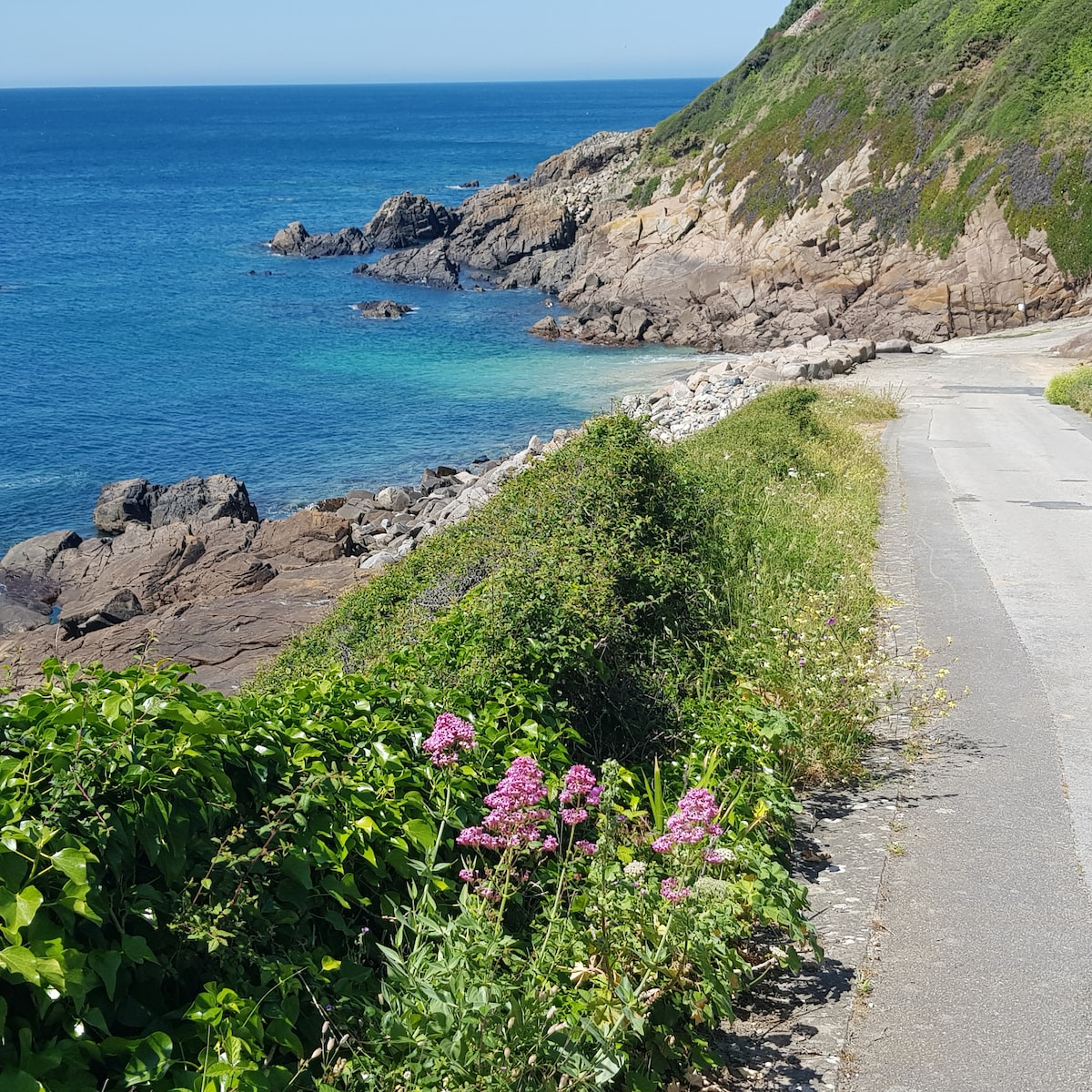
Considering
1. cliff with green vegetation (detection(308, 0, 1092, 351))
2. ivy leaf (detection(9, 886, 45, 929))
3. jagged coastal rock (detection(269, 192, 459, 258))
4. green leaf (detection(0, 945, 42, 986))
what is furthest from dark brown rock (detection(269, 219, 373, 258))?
green leaf (detection(0, 945, 42, 986))

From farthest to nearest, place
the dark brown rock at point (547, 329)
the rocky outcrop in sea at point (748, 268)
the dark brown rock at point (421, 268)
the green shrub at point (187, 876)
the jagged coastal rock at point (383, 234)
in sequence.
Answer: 1. the jagged coastal rock at point (383, 234)
2. the dark brown rock at point (421, 268)
3. the dark brown rock at point (547, 329)
4. the rocky outcrop in sea at point (748, 268)
5. the green shrub at point (187, 876)

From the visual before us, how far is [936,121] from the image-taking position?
4238cm

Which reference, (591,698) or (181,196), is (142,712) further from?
(181,196)

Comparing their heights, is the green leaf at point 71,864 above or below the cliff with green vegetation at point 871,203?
below

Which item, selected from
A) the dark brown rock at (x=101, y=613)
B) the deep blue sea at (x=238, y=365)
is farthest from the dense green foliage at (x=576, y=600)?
the deep blue sea at (x=238, y=365)

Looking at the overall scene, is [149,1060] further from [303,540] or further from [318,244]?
[318,244]

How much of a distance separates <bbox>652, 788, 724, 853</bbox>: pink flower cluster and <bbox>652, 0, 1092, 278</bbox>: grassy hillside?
36702 millimetres

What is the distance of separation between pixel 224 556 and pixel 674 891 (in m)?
17.7

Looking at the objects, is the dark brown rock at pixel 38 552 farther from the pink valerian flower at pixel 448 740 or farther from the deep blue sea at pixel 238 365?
the pink valerian flower at pixel 448 740

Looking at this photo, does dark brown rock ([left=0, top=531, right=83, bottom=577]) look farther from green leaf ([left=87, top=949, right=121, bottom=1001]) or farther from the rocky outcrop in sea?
the rocky outcrop in sea

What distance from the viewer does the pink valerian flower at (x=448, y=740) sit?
4.43 metres

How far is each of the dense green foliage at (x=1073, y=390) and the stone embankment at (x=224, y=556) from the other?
5467 mm

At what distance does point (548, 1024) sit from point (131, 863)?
146cm

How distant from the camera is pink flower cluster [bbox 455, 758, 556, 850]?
4027mm
